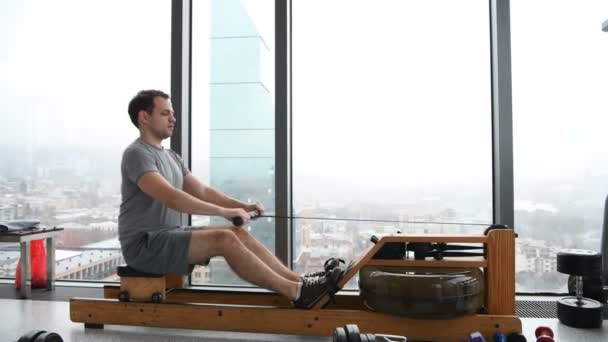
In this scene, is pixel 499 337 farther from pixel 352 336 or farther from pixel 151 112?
pixel 151 112

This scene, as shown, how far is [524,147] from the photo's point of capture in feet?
9.80

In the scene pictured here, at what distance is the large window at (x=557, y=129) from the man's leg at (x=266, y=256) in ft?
5.46

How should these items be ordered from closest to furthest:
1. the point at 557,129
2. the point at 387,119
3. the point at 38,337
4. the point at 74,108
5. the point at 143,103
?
the point at 38,337
the point at 143,103
the point at 557,129
the point at 387,119
the point at 74,108

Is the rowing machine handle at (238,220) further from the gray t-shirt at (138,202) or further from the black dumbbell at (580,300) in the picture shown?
the black dumbbell at (580,300)

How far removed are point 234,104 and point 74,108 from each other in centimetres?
130

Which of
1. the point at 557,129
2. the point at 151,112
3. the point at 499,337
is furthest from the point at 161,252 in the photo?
the point at 557,129

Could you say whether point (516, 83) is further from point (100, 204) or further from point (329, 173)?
point (100, 204)

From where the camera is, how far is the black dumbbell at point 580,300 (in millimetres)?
2352

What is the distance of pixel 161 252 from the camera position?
90.3 inches

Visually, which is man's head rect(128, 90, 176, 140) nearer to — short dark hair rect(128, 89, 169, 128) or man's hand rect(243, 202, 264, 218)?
short dark hair rect(128, 89, 169, 128)

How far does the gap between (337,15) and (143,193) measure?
6.06 feet

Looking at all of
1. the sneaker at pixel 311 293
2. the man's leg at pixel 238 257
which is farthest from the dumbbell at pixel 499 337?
the man's leg at pixel 238 257

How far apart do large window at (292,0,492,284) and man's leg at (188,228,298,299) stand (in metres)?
1.01

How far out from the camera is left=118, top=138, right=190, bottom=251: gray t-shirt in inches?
92.7
